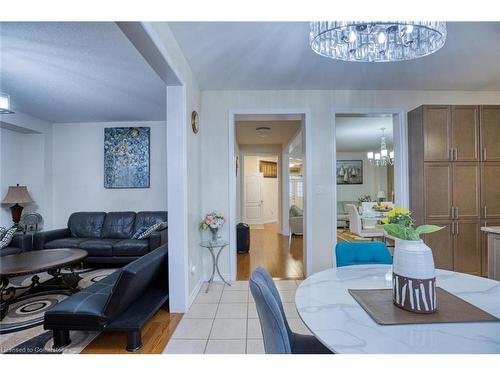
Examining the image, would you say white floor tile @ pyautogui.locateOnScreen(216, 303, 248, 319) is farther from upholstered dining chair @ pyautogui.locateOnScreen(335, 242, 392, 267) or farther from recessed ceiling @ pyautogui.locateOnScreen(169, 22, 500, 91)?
recessed ceiling @ pyautogui.locateOnScreen(169, 22, 500, 91)

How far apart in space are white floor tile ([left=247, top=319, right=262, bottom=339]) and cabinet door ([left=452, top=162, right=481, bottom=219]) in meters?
2.76

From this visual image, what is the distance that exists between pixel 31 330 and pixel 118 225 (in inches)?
92.1

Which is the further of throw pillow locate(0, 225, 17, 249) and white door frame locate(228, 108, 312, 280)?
throw pillow locate(0, 225, 17, 249)

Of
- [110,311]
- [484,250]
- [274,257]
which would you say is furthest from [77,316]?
[484,250]

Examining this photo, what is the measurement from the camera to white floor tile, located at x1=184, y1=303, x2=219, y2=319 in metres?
2.52

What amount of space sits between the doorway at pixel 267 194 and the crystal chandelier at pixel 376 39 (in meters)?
1.94

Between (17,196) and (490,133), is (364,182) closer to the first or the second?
(490,133)

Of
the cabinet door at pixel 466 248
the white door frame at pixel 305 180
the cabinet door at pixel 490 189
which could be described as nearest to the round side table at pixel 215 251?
the white door frame at pixel 305 180

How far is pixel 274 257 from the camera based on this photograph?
4.88m

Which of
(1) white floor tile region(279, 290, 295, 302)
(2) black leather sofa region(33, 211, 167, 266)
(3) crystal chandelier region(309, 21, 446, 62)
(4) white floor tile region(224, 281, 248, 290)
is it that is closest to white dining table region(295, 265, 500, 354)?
(3) crystal chandelier region(309, 21, 446, 62)

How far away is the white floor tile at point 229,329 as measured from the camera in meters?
2.15

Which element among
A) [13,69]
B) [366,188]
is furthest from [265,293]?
[366,188]

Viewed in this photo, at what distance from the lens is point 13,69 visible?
9.21 feet
